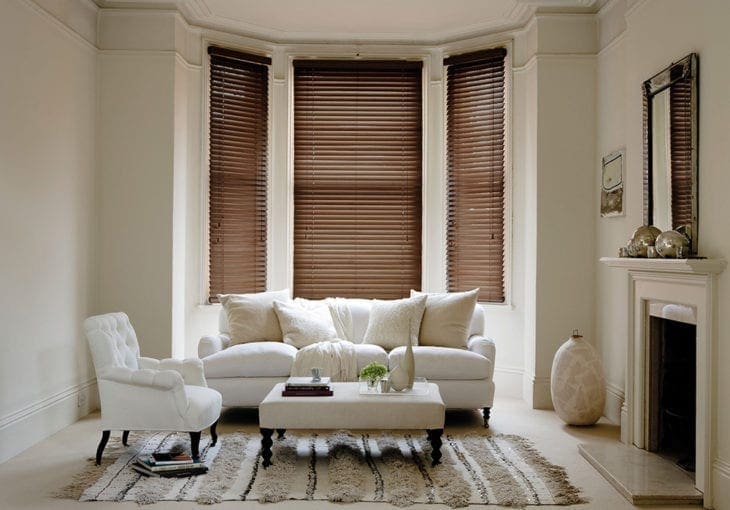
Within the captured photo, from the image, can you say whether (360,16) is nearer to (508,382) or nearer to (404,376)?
(404,376)

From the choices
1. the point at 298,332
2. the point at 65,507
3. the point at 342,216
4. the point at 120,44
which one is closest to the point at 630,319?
the point at 298,332

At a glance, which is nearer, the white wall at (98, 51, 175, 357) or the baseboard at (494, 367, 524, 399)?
the white wall at (98, 51, 175, 357)

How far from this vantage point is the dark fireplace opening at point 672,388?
4.25 metres

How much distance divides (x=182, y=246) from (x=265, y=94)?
64.7 inches

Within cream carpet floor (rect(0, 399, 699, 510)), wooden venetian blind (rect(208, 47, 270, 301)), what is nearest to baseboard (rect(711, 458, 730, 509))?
cream carpet floor (rect(0, 399, 699, 510))

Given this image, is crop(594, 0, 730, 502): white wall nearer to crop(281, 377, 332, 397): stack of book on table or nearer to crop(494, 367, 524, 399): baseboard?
crop(494, 367, 524, 399): baseboard

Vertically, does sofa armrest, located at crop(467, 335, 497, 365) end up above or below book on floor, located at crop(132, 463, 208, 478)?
above

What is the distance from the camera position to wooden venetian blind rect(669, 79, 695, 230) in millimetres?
3957

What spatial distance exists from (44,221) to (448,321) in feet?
9.85

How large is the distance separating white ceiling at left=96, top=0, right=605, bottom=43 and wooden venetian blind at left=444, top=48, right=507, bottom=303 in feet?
1.09

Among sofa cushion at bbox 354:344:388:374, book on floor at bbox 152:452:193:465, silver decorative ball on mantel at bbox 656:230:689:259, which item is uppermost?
silver decorative ball on mantel at bbox 656:230:689:259

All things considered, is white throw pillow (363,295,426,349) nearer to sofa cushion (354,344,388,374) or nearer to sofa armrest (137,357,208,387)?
sofa cushion (354,344,388,374)

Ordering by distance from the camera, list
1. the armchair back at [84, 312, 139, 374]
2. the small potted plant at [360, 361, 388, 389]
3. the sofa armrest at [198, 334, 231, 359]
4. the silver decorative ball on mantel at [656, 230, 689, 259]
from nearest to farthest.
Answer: the silver decorative ball on mantel at [656, 230, 689, 259]
the armchair back at [84, 312, 139, 374]
the small potted plant at [360, 361, 388, 389]
the sofa armrest at [198, 334, 231, 359]

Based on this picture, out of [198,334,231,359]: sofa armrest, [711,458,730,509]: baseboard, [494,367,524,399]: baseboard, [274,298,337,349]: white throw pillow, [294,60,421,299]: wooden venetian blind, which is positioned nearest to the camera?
[711,458,730,509]: baseboard
